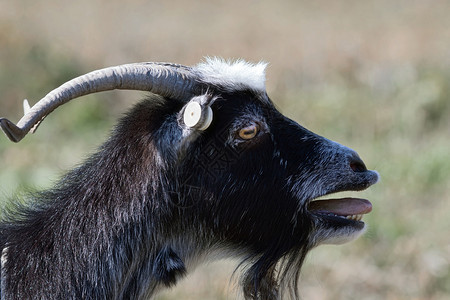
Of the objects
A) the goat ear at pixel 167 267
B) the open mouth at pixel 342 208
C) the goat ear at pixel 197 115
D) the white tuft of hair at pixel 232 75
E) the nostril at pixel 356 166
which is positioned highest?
the white tuft of hair at pixel 232 75

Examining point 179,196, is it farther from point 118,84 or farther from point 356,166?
point 356,166

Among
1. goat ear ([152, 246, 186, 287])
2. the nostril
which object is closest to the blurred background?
goat ear ([152, 246, 186, 287])

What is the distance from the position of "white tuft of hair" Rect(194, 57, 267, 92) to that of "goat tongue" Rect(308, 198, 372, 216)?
0.68 m

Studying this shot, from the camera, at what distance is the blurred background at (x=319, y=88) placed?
671cm

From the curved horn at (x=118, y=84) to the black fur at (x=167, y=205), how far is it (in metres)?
0.11

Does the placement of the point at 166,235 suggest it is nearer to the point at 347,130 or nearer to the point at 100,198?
the point at 100,198

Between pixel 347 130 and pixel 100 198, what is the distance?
7.09 meters

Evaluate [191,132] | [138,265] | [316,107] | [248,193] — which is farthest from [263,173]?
[316,107]

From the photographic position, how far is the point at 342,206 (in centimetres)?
Answer: 383

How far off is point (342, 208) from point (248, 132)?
2.33ft

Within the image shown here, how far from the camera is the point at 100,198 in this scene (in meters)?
3.46

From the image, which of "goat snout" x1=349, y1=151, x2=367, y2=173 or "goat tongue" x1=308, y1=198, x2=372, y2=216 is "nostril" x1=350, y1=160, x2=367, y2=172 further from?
"goat tongue" x1=308, y1=198, x2=372, y2=216

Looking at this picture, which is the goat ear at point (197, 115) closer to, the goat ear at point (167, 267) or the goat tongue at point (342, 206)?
the goat ear at point (167, 267)

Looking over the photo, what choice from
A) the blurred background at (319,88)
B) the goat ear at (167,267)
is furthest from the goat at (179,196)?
the blurred background at (319,88)
